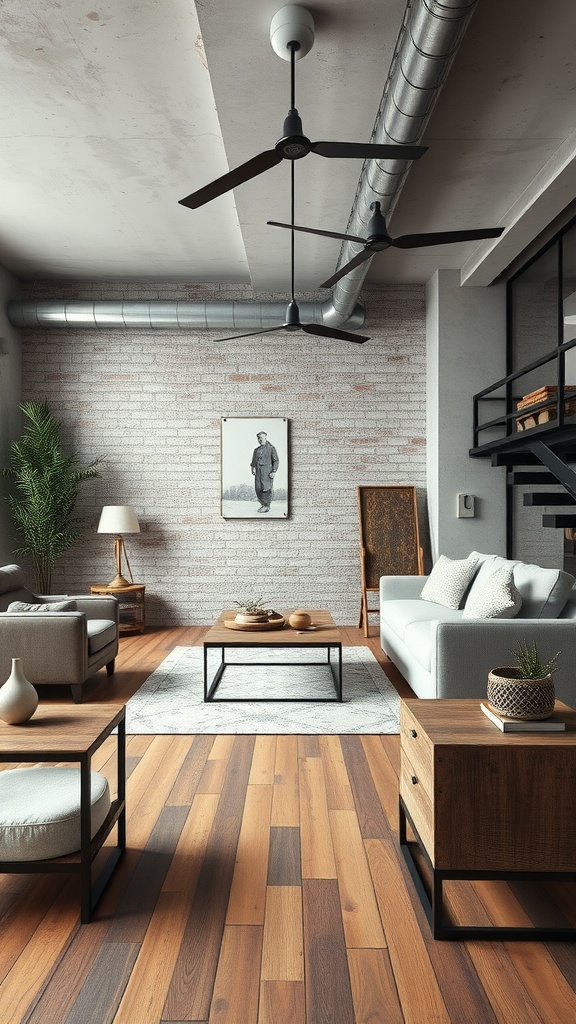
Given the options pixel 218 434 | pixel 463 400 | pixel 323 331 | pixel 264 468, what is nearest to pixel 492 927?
pixel 323 331

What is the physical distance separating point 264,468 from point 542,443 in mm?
2978

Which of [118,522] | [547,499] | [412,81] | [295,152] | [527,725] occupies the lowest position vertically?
[527,725]

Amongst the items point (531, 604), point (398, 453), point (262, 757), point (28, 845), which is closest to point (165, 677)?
point (262, 757)

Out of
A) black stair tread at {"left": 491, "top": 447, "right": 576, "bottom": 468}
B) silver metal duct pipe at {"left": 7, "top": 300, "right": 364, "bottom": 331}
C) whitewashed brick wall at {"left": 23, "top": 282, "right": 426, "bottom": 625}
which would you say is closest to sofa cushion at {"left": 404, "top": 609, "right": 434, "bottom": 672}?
black stair tread at {"left": 491, "top": 447, "right": 576, "bottom": 468}

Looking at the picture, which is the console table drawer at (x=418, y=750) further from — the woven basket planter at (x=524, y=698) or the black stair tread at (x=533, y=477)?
the black stair tread at (x=533, y=477)

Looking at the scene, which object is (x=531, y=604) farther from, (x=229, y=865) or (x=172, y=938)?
(x=172, y=938)

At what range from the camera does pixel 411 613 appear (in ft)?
15.5

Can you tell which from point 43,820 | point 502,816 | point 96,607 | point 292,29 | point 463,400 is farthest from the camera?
point 463,400

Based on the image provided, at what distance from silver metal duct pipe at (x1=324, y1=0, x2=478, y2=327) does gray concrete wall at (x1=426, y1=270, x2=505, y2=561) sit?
7.52 feet

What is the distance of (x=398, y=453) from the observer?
6988 millimetres

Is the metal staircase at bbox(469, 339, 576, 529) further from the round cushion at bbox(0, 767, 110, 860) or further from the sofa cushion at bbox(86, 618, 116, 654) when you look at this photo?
the round cushion at bbox(0, 767, 110, 860)

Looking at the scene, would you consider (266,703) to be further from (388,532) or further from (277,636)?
(388,532)

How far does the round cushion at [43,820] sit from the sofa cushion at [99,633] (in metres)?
2.20

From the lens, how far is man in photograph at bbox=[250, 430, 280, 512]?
7000 mm
